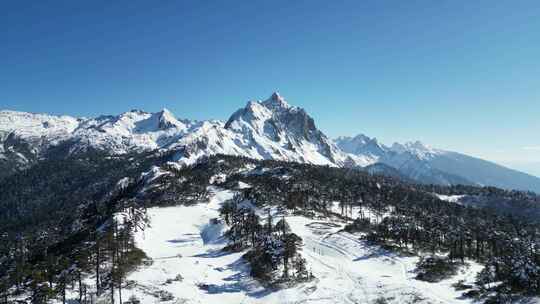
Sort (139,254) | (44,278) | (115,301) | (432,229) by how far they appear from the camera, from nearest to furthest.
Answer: (44,278) < (115,301) < (139,254) < (432,229)

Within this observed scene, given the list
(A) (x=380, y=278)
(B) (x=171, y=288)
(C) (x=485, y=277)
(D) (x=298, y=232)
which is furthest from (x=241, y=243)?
(C) (x=485, y=277)

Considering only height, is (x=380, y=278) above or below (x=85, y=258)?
below

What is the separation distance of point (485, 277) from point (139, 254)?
103 metres

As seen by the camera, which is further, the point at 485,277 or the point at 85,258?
the point at 85,258

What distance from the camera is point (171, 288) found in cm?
9381

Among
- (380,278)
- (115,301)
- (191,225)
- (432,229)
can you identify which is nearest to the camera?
(115,301)

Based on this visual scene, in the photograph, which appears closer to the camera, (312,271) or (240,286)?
(240,286)

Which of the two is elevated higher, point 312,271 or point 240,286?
point 312,271

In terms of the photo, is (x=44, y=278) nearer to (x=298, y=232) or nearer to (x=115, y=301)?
(x=115, y=301)

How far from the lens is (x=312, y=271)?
107 metres

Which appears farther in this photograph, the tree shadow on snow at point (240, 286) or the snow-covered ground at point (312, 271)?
the tree shadow on snow at point (240, 286)

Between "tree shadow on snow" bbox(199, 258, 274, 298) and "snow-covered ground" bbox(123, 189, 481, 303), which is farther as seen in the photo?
"tree shadow on snow" bbox(199, 258, 274, 298)

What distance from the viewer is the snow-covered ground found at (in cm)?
8806

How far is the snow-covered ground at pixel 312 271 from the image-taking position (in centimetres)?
8806
